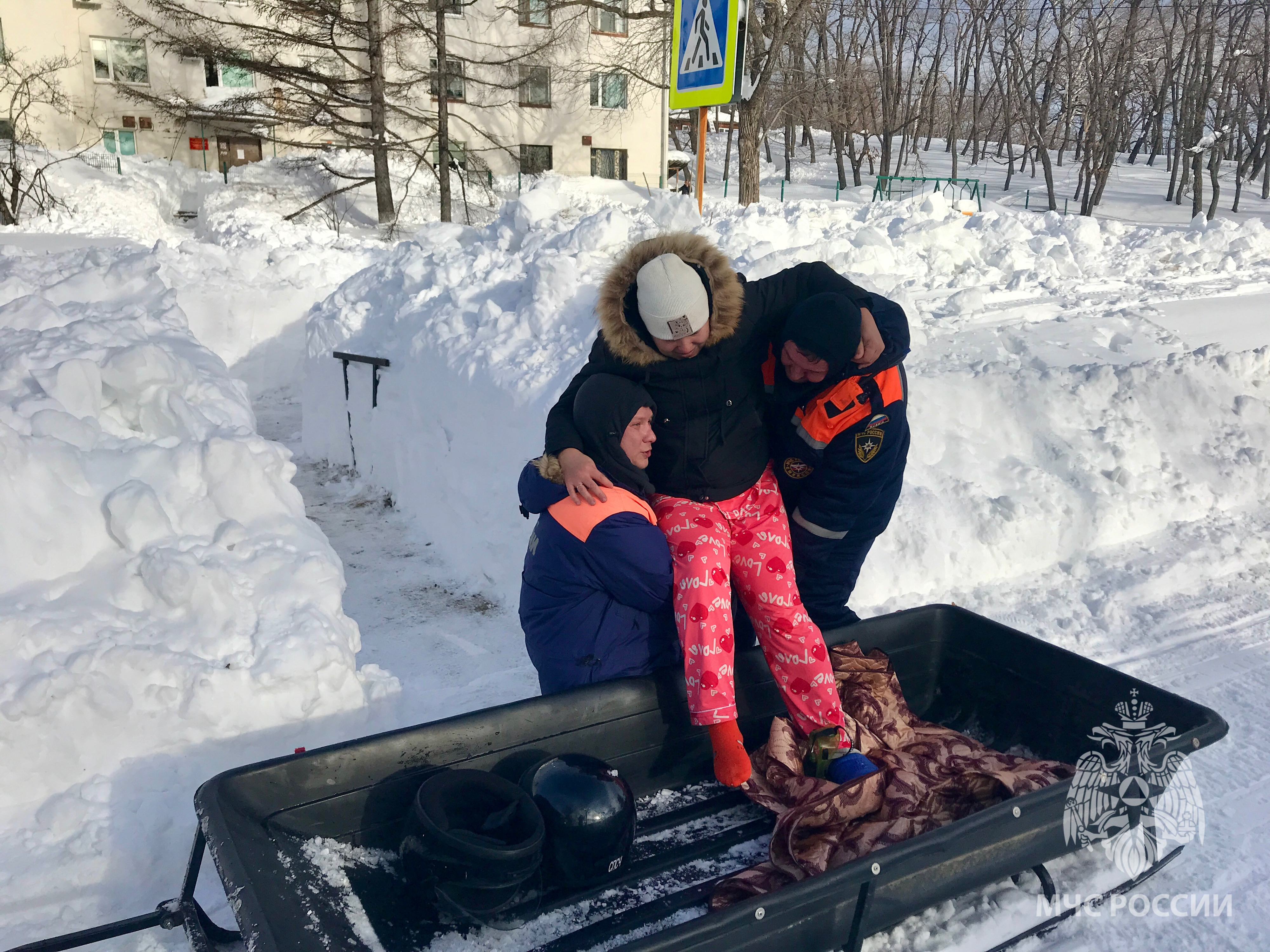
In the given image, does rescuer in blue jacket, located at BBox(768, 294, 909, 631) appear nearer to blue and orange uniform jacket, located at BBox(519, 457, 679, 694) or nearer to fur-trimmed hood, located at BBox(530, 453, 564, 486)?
blue and orange uniform jacket, located at BBox(519, 457, 679, 694)

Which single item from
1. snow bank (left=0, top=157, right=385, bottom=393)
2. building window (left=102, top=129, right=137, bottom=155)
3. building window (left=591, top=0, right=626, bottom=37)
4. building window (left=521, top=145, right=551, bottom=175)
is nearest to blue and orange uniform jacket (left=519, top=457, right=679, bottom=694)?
snow bank (left=0, top=157, right=385, bottom=393)

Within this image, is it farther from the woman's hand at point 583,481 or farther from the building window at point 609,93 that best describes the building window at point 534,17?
the woman's hand at point 583,481

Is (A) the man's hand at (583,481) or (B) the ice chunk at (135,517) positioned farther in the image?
(B) the ice chunk at (135,517)

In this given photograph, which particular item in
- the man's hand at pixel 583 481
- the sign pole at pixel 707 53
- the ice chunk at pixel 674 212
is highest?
the sign pole at pixel 707 53

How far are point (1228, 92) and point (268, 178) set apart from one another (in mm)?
28697

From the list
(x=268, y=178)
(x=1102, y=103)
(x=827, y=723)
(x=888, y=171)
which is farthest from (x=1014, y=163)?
(x=827, y=723)

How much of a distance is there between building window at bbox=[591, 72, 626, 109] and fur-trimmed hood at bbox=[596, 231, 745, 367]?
2673 centimetres

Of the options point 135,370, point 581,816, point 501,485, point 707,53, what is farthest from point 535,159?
point 581,816

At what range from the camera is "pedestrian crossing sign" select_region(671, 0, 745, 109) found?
5605 millimetres

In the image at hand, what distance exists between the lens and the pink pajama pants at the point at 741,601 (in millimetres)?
2748

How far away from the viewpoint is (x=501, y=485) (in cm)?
571

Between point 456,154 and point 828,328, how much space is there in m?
23.9

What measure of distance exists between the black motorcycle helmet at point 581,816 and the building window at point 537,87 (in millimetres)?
26780

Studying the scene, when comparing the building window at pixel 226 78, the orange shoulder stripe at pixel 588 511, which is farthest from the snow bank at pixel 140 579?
the building window at pixel 226 78
